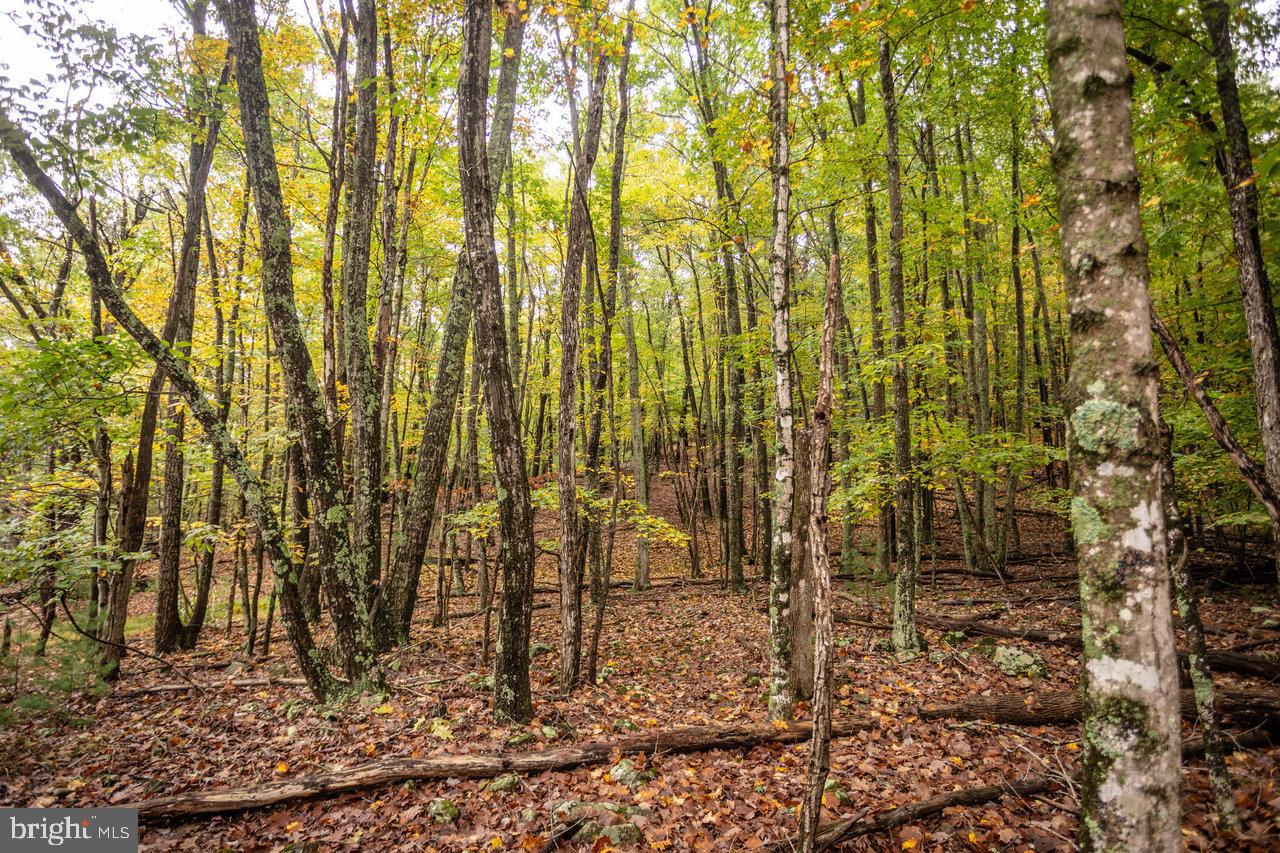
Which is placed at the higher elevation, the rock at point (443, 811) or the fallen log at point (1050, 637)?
the fallen log at point (1050, 637)

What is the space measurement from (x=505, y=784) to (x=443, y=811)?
0.54 meters

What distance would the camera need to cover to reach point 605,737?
5637mm

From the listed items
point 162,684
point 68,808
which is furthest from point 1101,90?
point 162,684

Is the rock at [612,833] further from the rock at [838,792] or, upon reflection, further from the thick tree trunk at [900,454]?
the thick tree trunk at [900,454]

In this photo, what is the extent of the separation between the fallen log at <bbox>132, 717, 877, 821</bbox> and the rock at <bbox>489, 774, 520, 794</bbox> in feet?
0.43

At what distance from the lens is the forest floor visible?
408 cm

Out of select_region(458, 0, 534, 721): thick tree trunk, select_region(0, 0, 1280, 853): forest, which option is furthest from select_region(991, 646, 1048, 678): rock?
select_region(458, 0, 534, 721): thick tree trunk

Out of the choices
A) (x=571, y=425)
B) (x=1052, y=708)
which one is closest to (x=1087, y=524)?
(x=1052, y=708)

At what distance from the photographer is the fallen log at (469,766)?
4.54 metres

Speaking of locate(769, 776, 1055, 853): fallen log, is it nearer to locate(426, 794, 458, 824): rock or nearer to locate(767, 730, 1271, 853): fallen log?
locate(767, 730, 1271, 853): fallen log

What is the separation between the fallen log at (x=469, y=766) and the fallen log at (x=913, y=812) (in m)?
1.48

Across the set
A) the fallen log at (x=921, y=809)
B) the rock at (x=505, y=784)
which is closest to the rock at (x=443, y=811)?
the rock at (x=505, y=784)

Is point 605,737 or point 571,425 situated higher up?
point 571,425

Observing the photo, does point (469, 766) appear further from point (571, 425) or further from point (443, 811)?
point (571, 425)
